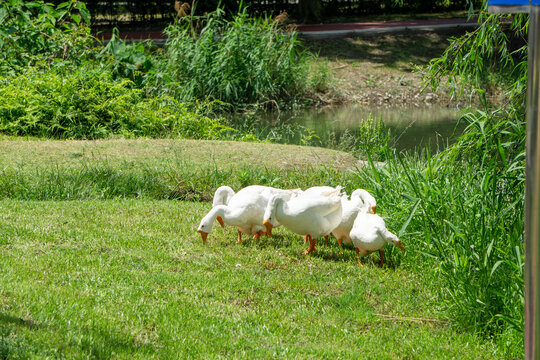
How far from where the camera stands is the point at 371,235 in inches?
212

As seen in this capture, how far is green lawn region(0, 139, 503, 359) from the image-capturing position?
12.6 ft

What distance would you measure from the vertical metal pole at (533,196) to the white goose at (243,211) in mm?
3657

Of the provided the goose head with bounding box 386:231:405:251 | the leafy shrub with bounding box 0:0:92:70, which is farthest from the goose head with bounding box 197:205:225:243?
the leafy shrub with bounding box 0:0:92:70

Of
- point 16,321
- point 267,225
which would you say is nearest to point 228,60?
point 267,225

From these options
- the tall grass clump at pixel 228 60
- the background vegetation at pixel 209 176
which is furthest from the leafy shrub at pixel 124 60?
the tall grass clump at pixel 228 60

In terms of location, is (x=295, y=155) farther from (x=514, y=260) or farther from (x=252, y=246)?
(x=514, y=260)

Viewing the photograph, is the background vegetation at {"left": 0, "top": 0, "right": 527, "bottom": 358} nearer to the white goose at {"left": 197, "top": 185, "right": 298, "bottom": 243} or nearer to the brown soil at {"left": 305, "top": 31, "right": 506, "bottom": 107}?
the white goose at {"left": 197, "top": 185, "right": 298, "bottom": 243}

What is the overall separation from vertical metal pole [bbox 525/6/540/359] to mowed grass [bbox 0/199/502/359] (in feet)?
5.33

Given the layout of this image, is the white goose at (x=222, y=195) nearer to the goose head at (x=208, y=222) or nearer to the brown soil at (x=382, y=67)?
the goose head at (x=208, y=222)

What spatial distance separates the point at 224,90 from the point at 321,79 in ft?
14.6

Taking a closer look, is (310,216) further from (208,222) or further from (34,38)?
(34,38)

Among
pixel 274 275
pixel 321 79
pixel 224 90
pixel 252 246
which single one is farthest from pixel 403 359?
pixel 321 79

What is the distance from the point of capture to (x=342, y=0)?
1389 inches

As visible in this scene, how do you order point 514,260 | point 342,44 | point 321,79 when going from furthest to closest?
1. point 342,44
2. point 321,79
3. point 514,260
